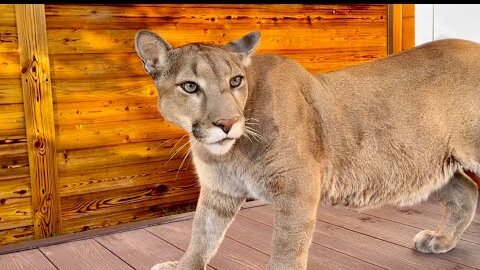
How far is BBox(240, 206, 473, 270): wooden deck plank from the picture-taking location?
2242 millimetres

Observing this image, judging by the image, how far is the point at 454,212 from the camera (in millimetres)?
2414

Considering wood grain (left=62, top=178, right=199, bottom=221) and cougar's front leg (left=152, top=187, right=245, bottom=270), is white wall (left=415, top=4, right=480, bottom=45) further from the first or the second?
cougar's front leg (left=152, top=187, right=245, bottom=270)

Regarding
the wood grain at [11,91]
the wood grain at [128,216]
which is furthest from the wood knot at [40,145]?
the wood grain at [128,216]

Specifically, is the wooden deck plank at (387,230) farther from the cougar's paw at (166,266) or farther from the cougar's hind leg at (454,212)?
the cougar's paw at (166,266)

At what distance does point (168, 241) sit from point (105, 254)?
30cm

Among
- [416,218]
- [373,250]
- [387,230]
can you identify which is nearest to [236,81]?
[373,250]

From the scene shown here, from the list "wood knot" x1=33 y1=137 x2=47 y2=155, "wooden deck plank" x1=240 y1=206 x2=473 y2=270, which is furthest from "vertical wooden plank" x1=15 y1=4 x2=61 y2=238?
"wooden deck plank" x1=240 y1=206 x2=473 y2=270

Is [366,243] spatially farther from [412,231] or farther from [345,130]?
[345,130]

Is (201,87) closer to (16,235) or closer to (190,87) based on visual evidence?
(190,87)

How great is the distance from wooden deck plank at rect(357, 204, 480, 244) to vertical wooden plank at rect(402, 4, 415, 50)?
1.28 m

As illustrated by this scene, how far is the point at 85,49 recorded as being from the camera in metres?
3.07

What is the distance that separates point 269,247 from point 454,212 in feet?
2.64

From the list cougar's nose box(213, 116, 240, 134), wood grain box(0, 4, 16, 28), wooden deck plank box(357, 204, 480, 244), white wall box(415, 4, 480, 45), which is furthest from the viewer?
white wall box(415, 4, 480, 45)

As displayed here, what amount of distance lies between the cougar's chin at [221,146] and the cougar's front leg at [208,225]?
0.38 meters
